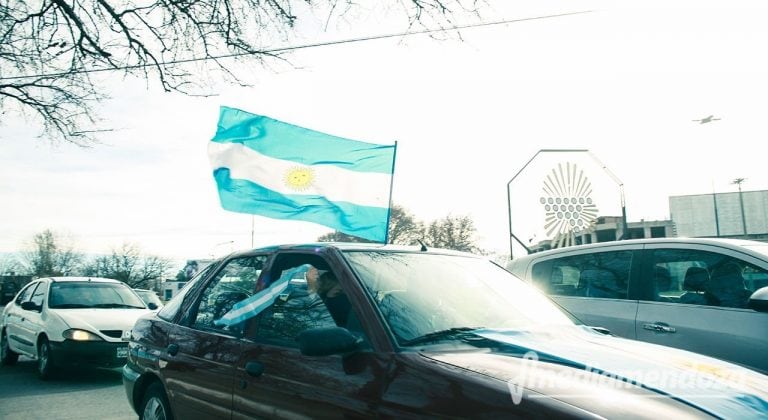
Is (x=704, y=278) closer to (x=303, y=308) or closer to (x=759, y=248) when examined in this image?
(x=759, y=248)

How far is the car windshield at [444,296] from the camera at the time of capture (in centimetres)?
300

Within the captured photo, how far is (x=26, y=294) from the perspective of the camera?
11359mm

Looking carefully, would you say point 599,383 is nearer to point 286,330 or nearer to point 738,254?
point 286,330

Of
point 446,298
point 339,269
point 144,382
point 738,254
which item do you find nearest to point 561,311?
point 446,298

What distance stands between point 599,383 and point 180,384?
9.07ft

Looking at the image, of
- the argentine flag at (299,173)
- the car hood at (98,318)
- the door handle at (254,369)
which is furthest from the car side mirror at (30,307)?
the door handle at (254,369)

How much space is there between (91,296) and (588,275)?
8148 millimetres

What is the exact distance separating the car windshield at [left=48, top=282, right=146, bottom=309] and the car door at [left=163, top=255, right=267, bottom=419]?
22.2 feet

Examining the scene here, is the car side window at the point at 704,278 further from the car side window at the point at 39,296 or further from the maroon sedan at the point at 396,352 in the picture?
the car side window at the point at 39,296

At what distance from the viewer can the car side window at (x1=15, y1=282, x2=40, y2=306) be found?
1118 cm

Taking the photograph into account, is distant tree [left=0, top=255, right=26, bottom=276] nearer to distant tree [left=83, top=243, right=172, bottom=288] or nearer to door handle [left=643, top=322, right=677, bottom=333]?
distant tree [left=83, top=243, right=172, bottom=288]

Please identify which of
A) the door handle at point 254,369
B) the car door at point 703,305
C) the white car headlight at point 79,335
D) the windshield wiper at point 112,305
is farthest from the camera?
the windshield wiper at point 112,305

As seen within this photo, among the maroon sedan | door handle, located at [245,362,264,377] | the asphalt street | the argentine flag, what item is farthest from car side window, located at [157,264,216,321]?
the asphalt street

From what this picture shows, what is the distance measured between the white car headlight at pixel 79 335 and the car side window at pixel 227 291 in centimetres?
557
